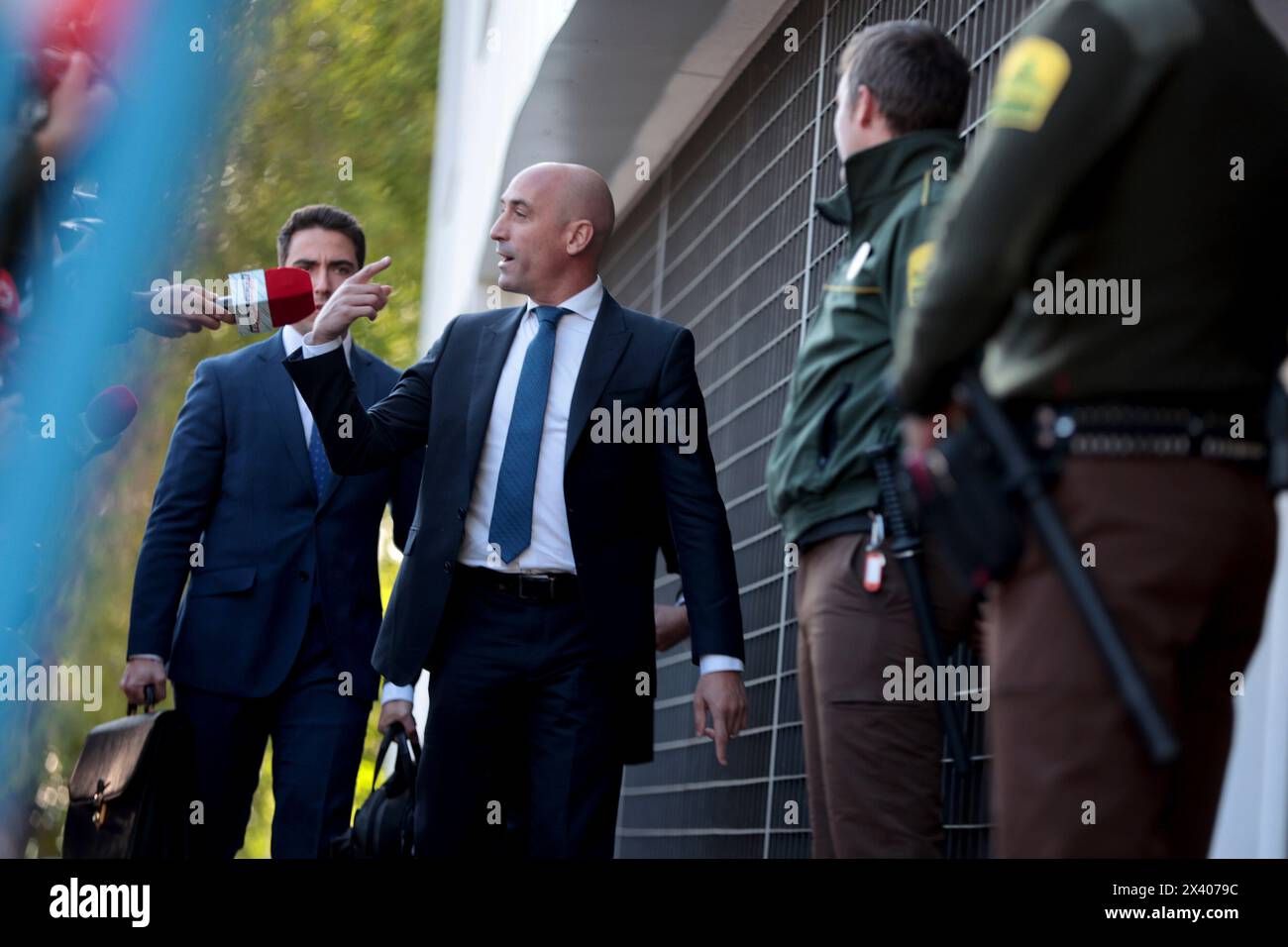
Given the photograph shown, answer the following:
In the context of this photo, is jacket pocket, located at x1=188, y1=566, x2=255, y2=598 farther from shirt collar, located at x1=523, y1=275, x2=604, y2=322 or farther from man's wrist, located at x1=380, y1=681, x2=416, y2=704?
shirt collar, located at x1=523, y1=275, x2=604, y2=322

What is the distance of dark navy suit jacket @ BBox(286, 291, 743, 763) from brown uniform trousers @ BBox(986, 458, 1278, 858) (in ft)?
6.88

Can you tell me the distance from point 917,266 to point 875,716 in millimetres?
921

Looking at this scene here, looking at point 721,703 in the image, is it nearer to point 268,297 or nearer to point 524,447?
point 524,447

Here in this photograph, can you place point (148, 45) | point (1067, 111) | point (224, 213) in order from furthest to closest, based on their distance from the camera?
1. point (224, 213)
2. point (148, 45)
3. point (1067, 111)

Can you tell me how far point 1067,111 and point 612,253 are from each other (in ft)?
27.3

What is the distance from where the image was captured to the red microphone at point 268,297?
5.03 meters

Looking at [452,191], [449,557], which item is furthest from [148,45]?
[449,557]

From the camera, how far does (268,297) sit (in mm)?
5031

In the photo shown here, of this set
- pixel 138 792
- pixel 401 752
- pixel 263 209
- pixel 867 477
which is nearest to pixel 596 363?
pixel 867 477

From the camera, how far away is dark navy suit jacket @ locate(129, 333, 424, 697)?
523 centimetres

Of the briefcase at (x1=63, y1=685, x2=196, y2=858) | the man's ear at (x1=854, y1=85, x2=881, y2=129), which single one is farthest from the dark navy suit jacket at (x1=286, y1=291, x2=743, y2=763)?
the man's ear at (x1=854, y1=85, x2=881, y2=129)
